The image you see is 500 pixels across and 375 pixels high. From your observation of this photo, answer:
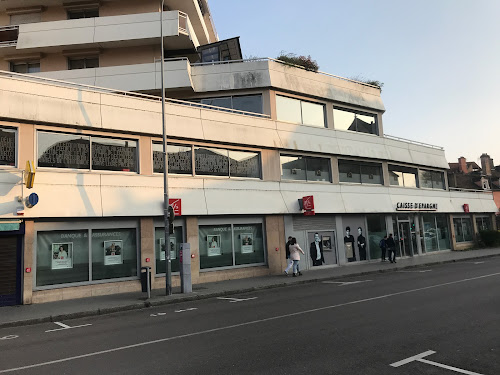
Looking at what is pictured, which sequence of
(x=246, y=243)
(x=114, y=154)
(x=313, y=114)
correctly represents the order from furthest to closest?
(x=313, y=114) → (x=246, y=243) → (x=114, y=154)

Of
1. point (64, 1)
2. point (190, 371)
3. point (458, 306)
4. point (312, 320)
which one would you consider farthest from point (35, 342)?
point (64, 1)

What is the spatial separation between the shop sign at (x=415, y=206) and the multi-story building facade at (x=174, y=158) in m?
0.23

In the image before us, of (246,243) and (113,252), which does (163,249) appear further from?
(246,243)

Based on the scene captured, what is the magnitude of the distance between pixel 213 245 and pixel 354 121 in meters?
13.4

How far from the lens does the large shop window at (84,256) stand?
45.7 feet

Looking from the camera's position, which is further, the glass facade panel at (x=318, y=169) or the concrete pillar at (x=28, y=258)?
the glass facade panel at (x=318, y=169)

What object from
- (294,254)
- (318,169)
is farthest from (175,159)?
(318,169)

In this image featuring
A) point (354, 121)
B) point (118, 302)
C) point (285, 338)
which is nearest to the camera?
point (285, 338)

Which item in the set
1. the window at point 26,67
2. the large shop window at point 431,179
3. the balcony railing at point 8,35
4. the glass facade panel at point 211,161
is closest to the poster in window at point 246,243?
the glass facade panel at point 211,161

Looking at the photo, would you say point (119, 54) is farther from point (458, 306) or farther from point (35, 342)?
point (458, 306)

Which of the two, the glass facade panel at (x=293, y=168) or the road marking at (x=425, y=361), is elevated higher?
the glass facade panel at (x=293, y=168)

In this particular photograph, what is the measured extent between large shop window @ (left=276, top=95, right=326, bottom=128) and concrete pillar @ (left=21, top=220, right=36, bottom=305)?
13.2 meters

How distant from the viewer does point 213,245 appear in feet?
58.3

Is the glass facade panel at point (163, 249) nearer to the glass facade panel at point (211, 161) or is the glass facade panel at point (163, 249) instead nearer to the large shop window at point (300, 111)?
the glass facade panel at point (211, 161)
